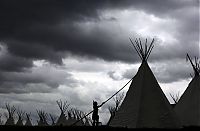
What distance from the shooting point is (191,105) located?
61.3 feet

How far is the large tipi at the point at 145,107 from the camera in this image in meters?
15.6

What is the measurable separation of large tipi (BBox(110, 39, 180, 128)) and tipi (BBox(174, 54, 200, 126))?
242 centimetres

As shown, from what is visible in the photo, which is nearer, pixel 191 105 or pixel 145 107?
pixel 145 107

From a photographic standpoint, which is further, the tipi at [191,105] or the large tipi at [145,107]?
the tipi at [191,105]

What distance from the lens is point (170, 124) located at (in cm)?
1559

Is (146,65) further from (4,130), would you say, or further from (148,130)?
(4,130)

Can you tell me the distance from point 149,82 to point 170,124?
90.6 inches

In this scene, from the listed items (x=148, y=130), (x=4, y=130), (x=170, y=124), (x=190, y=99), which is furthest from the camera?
(x=190, y=99)

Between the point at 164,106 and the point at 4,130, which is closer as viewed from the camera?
the point at 4,130

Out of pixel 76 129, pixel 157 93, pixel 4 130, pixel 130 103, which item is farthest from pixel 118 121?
pixel 4 130

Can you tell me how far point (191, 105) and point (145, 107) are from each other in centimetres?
393

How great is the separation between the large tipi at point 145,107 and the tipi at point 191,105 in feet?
7.93

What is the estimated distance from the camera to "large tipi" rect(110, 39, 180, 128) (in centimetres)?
1561

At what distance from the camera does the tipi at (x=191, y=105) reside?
18092mm
